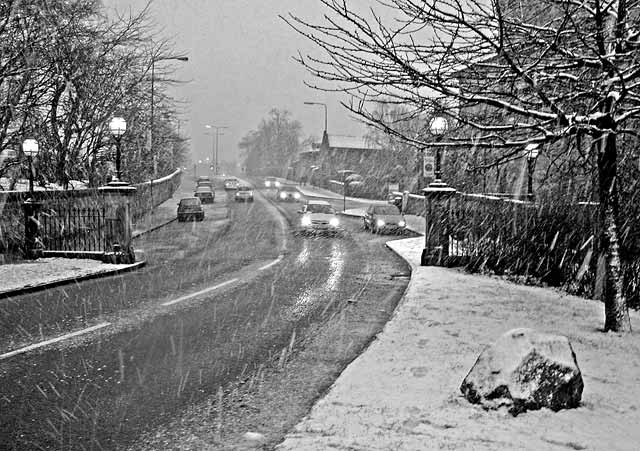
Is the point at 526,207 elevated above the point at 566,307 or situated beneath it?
elevated above

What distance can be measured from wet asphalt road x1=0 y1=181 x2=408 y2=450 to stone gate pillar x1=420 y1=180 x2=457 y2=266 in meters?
1.99

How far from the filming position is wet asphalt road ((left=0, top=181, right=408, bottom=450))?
502 centimetres

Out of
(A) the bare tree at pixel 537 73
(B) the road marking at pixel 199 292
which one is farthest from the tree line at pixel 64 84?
(A) the bare tree at pixel 537 73

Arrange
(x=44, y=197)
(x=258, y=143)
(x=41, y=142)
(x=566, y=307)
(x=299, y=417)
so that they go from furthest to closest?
(x=258, y=143)
(x=41, y=142)
(x=44, y=197)
(x=566, y=307)
(x=299, y=417)

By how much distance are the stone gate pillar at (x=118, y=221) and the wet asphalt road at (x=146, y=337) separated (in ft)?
3.66

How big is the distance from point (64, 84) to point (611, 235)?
21787 mm

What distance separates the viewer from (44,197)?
59.0 feet

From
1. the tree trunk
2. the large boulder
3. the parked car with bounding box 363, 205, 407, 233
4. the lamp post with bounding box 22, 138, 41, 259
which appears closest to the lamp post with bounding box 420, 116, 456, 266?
the tree trunk

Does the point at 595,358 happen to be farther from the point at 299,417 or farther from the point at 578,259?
the point at 578,259

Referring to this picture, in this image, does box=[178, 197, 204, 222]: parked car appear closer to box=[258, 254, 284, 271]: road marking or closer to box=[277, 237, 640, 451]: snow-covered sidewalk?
box=[258, 254, 284, 271]: road marking

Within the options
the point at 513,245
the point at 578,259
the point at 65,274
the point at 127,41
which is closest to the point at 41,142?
the point at 127,41

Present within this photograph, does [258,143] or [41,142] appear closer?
[41,142]

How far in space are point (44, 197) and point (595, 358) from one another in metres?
17.2

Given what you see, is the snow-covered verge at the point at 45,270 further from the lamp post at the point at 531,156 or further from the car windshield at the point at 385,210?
the car windshield at the point at 385,210
